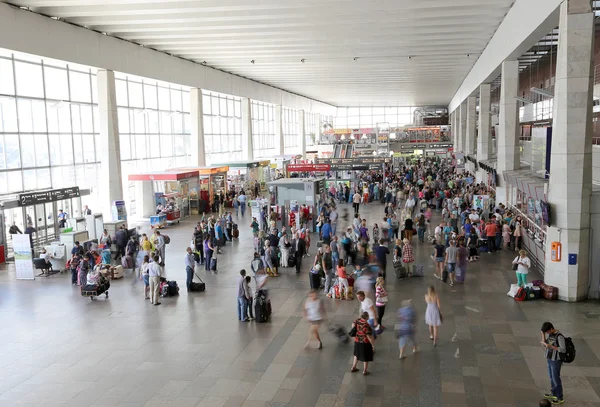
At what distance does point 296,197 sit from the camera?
912 inches

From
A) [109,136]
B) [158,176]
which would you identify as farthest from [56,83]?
[158,176]

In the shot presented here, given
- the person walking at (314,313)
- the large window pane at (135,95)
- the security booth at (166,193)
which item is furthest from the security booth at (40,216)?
the person walking at (314,313)

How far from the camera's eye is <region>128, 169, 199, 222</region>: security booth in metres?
26.6

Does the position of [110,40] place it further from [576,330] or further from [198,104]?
[576,330]

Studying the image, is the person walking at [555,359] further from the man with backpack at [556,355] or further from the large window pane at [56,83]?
the large window pane at [56,83]

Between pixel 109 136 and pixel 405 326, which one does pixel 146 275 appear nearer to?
pixel 405 326

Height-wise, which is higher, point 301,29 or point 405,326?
point 301,29

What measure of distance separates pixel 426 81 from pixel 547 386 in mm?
41252

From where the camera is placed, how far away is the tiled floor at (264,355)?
792 centimetres

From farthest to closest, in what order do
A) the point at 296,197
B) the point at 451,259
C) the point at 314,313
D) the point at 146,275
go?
the point at 296,197, the point at 451,259, the point at 146,275, the point at 314,313

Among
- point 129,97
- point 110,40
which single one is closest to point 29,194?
point 110,40

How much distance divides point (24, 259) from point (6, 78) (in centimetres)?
1106

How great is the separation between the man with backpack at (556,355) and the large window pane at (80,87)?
85.8 ft

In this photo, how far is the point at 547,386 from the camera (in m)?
7.95
